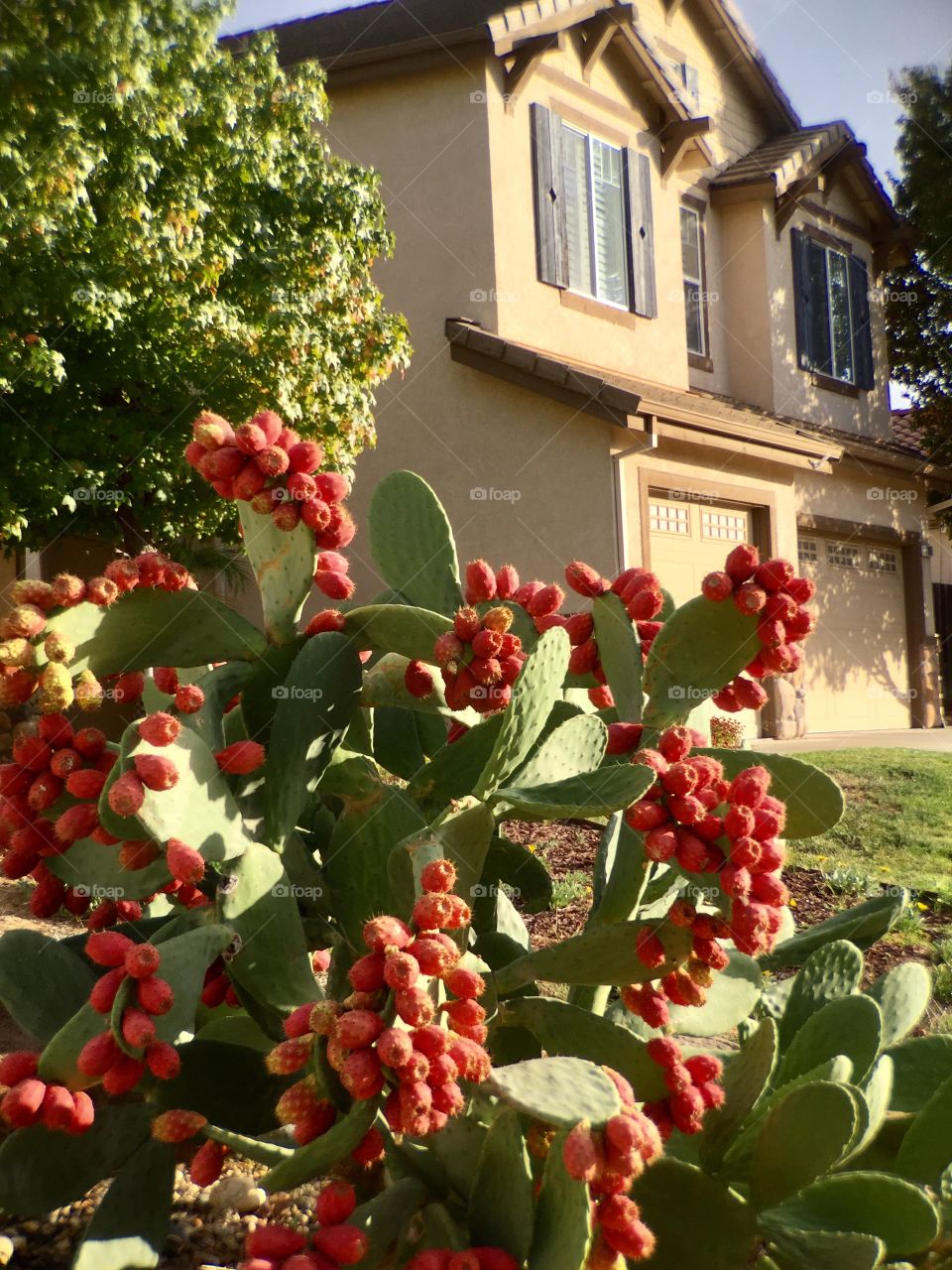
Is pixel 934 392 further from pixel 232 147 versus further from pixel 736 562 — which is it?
pixel 736 562

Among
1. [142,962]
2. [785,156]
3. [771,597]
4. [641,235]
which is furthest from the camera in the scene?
[785,156]

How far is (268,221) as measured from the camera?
32.3 feet

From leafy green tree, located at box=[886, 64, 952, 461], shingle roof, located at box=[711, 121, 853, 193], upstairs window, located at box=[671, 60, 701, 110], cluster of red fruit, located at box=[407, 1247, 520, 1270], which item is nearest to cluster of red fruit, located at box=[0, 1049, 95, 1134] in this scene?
cluster of red fruit, located at box=[407, 1247, 520, 1270]

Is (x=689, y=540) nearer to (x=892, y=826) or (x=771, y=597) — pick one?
(x=892, y=826)

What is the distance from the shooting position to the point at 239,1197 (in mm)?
3016

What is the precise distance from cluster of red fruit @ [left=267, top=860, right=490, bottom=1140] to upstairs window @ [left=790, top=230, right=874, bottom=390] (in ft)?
52.9

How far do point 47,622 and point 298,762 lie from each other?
472 millimetres

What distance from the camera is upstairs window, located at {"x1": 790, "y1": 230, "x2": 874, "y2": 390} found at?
16531mm

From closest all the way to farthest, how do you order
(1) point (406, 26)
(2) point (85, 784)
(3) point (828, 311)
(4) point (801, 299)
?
(2) point (85, 784) → (1) point (406, 26) → (4) point (801, 299) → (3) point (828, 311)

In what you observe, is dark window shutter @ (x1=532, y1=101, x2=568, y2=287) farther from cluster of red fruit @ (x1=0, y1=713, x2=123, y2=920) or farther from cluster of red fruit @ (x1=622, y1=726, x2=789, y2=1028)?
cluster of red fruit @ (x1=622, y1=726, x2=789, y2=1028)

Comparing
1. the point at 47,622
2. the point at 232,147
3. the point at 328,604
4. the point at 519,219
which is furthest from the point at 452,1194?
→ the point at 519,219

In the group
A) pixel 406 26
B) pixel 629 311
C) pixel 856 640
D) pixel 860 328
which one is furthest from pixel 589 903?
pixel 860 328

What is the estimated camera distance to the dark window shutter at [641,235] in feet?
44.9

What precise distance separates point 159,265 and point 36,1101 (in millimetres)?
7867
